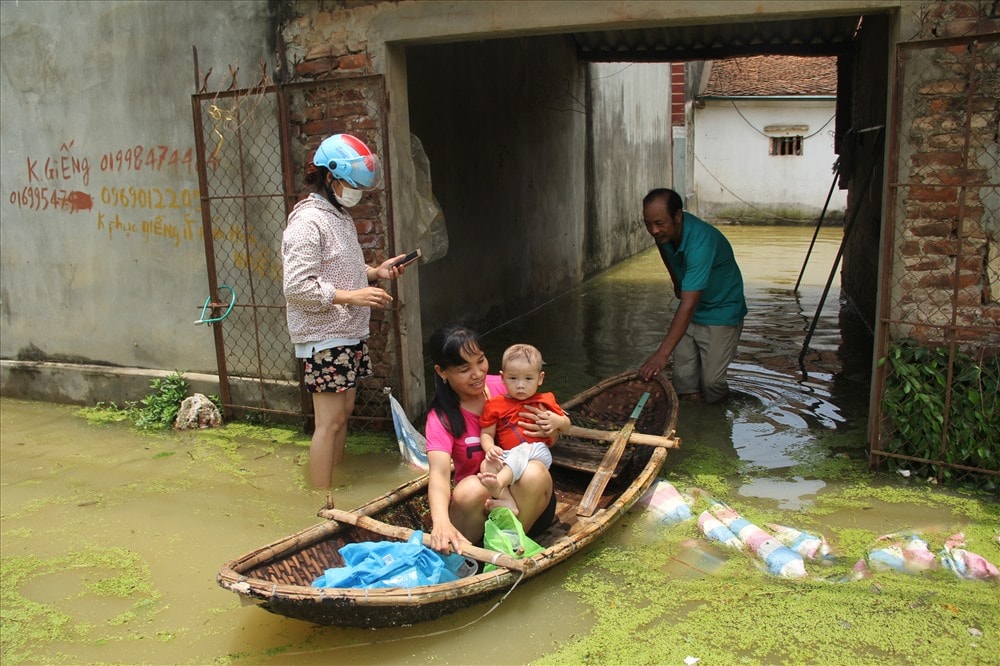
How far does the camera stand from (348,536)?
3473 millimetres

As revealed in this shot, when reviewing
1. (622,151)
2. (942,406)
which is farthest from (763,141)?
(942,406)

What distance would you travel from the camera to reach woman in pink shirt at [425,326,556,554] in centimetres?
336

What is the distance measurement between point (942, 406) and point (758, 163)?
59.3 ft

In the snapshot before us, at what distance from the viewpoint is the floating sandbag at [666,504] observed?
4.01 meters

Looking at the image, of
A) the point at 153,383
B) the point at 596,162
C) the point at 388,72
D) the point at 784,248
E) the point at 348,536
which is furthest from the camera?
the point at 784,248

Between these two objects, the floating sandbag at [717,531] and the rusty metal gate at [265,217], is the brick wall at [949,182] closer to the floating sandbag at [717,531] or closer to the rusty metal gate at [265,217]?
the floating sandbag at [717,531]

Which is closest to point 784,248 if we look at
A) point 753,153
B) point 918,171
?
point 753,153

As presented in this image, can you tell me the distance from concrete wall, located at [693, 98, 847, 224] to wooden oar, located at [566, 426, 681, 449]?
58.1 ft

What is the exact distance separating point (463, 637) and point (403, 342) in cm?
243

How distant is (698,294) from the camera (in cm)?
552

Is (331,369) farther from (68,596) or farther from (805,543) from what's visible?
(805,543)

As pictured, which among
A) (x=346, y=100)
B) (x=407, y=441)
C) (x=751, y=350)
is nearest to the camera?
(x=407, y=441)

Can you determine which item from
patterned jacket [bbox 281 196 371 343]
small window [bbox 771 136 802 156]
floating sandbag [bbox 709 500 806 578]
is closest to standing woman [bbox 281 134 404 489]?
patterned jacket [bbox 281 196 371 343]

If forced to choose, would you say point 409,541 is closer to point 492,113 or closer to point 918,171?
point 918,171
